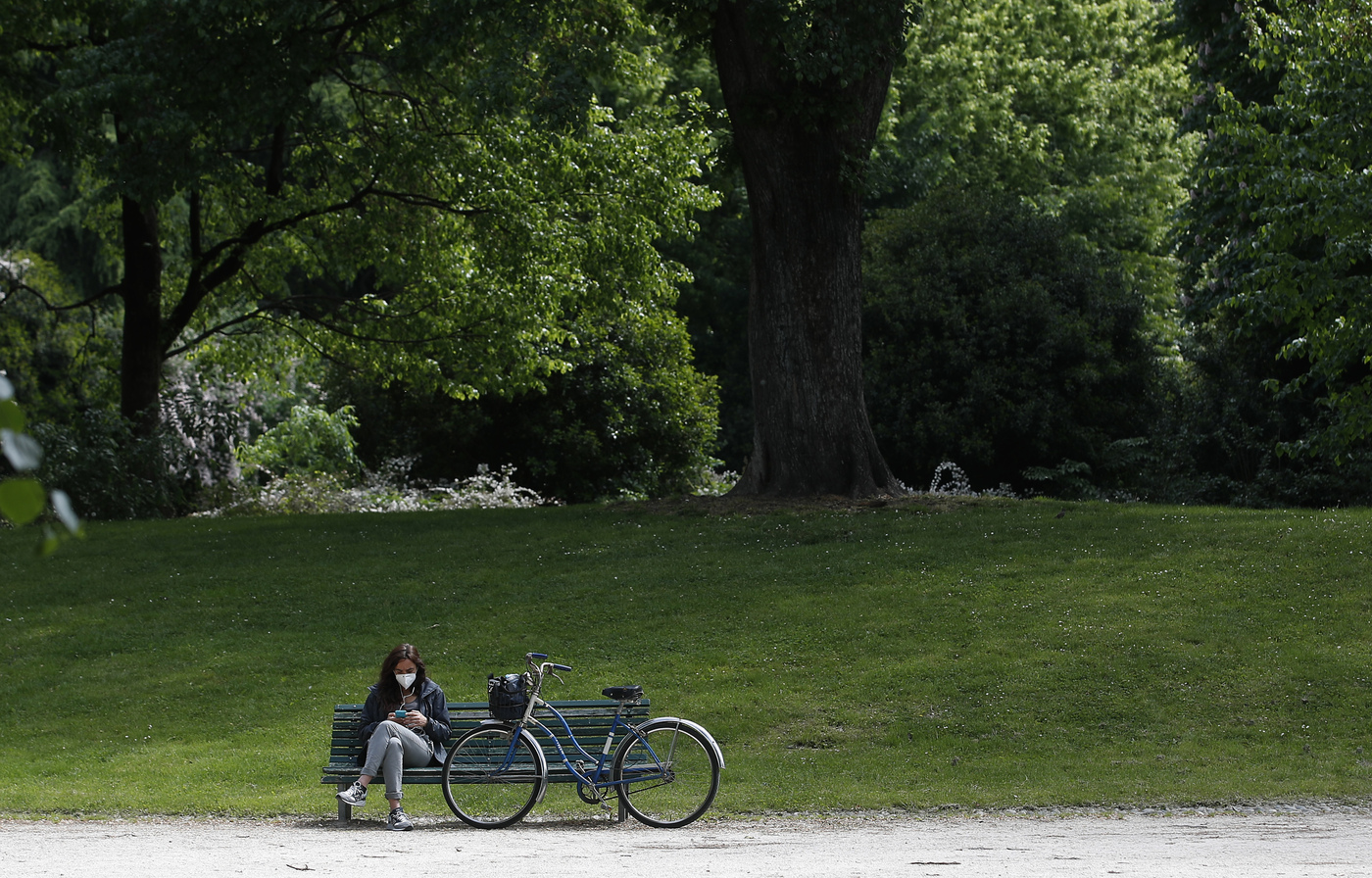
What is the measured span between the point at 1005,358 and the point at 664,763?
16.5 metres

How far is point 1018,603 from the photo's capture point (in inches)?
518

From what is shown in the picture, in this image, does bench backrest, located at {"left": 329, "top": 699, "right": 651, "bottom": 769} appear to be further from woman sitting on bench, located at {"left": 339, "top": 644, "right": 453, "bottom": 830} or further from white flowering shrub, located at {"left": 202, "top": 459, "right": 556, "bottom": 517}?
white flowering shrub, located at {"left": 202, "top": 459, "right": 556, "bottom": 517}

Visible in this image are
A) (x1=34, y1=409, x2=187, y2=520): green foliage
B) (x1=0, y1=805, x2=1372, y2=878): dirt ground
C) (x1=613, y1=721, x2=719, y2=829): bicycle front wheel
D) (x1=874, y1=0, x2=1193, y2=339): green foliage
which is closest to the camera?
(x1=0, y1=805, x2=1372, y2=878): dirt ground

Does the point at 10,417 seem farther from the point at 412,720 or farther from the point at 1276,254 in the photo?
the point at 1276,254

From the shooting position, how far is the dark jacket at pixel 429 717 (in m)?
8.91

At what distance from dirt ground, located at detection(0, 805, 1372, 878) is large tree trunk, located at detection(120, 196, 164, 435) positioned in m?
14.0

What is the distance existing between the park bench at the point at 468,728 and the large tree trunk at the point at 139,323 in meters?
14.0

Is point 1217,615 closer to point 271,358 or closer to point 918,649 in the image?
point 918,649

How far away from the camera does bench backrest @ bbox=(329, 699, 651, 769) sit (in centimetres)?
882

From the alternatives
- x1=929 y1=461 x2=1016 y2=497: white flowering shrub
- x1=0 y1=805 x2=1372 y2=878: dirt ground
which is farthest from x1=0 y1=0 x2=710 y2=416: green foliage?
x1=0 y1=805 x2=1372 y2=878: dirt ground

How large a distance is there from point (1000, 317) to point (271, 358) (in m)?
12.5

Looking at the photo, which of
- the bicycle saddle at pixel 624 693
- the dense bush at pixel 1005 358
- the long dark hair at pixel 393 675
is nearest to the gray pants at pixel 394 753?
the long dark hair at pixel 393 675

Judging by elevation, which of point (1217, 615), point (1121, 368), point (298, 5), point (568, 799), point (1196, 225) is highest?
point (298, 5)

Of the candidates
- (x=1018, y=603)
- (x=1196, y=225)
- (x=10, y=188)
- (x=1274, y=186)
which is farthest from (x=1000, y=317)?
(x=10, y=188)
